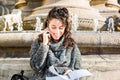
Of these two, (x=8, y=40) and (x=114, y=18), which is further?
(x=114, y=18)

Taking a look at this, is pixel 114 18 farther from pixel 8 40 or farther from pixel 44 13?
pixel 8 40

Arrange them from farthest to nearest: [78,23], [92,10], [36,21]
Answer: [92,10], [36,21], [78,23]

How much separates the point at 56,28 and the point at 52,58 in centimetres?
26

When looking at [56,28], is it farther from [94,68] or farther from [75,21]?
[75,21]

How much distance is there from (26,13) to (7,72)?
175 inches

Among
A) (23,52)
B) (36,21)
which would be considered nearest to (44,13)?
(36,21)

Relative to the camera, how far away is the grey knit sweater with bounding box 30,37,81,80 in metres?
3.25

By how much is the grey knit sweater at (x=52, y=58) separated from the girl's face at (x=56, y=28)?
2.3 inches

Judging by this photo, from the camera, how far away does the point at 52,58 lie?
128 inches

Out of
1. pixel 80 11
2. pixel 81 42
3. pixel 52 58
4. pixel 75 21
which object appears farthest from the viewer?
pixel 80 11

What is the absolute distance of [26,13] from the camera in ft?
28.4

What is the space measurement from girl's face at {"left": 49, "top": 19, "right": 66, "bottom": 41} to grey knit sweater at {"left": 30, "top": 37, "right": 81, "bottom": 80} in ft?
0.20

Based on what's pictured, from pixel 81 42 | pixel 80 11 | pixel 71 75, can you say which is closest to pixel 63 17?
pixel 71 75

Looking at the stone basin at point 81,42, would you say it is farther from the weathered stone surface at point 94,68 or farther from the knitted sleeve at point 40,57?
the knitted sleeve at point 40,57
